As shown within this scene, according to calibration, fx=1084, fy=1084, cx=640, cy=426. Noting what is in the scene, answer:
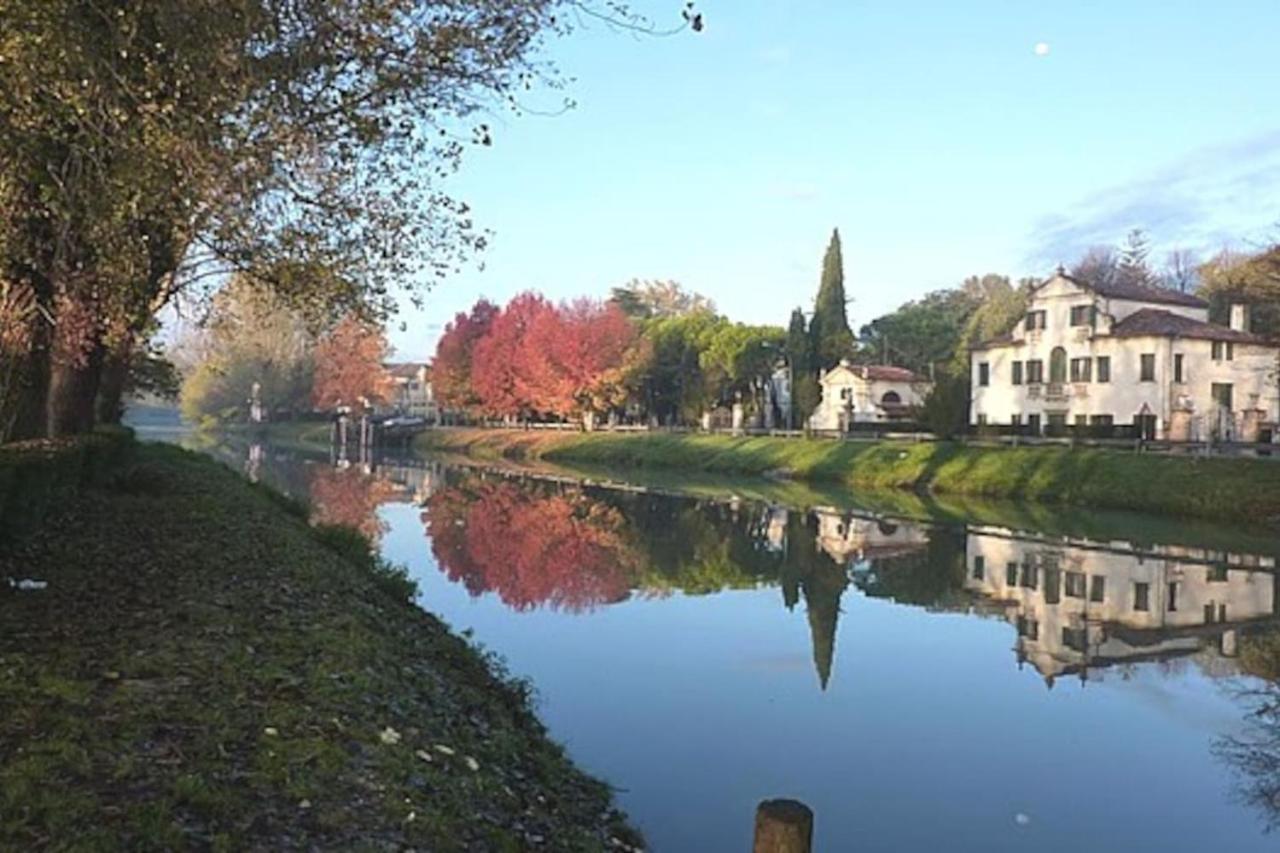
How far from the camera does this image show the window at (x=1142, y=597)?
1948 centimetres

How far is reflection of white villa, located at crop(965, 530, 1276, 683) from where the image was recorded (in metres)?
16.0

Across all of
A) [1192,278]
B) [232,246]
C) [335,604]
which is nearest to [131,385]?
[232,246]

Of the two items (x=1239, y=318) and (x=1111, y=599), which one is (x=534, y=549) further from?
(x=1239, y=318)

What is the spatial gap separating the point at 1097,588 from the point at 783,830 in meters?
19.3

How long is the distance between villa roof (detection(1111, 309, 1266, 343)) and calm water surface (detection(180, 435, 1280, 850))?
23877 millimetres

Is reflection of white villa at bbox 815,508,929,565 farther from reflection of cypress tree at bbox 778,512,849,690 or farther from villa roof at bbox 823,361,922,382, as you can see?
villa roof at bbox 823,361,922,382

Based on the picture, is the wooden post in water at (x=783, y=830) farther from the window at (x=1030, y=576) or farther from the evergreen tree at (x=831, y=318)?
the evergreen tree at (x=831, y=318)

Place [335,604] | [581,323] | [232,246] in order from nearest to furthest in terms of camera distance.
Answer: [335,604], [232,246], [581,323]

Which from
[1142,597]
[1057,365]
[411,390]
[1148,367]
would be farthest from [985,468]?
[411,390]

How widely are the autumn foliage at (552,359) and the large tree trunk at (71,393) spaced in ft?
194

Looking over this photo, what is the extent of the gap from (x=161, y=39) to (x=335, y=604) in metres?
5.94

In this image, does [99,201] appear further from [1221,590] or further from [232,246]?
[1221,590]

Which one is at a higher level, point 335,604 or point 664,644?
point 335,604

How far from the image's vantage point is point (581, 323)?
79.9 metres
